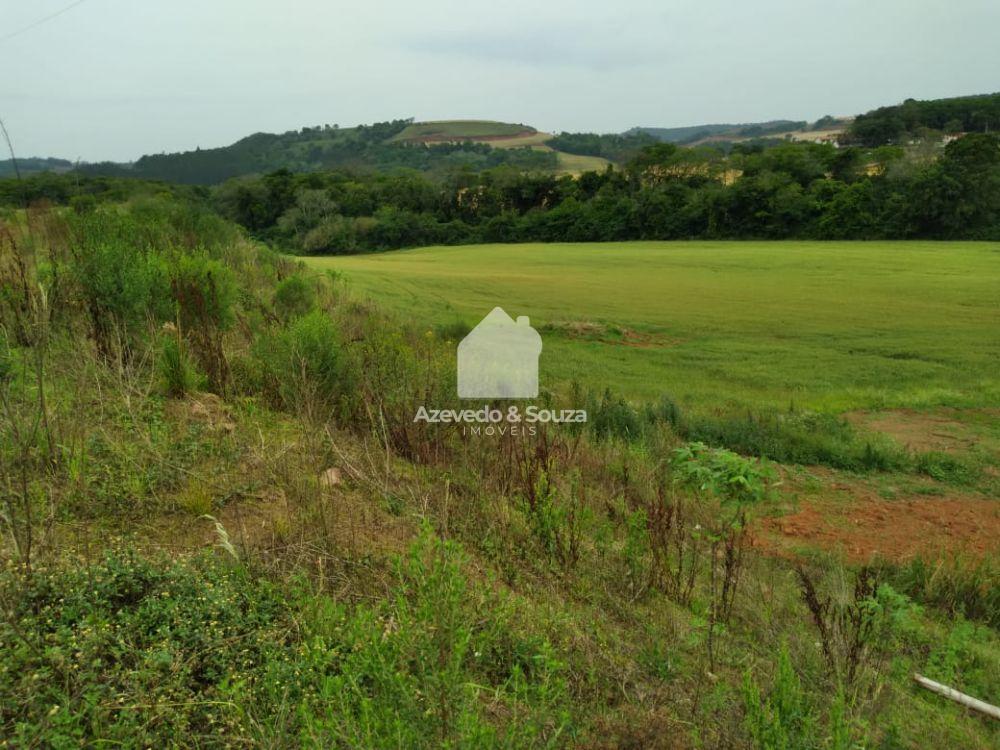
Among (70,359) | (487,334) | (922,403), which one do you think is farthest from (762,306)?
(70,359)

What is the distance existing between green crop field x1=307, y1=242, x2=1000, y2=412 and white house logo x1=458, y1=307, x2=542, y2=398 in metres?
0.63

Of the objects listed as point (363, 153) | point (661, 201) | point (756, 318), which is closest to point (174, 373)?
point (756, 318)

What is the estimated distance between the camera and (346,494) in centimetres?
436

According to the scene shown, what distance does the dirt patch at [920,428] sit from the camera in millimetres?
9325

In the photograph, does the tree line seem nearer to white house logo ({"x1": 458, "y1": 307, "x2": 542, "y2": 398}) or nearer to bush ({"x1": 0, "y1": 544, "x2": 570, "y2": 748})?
white house logo ({"x1": 458, "y1": 307, "x2": 542, "y2": 398})

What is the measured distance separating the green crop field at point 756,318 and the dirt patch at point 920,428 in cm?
49

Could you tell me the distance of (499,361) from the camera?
Answer: 1037cm

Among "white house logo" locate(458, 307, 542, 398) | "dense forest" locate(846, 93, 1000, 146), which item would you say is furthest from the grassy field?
"white house logo" locate(458, 307, 542, 398)

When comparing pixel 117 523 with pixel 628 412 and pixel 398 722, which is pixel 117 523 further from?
pixel 628 412

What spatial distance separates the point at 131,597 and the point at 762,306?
22.0 meters

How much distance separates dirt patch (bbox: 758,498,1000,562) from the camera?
613cm

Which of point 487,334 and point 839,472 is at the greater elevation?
point 487,334

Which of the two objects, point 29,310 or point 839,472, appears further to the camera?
point 839,472

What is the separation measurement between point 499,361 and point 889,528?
5.82 m
